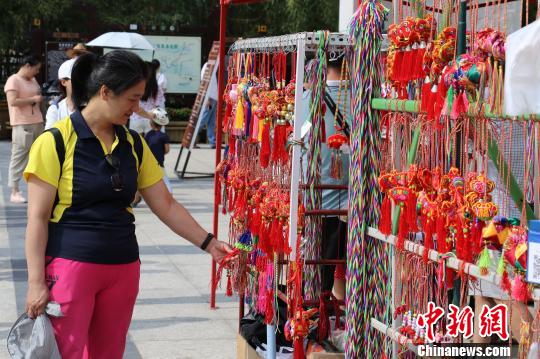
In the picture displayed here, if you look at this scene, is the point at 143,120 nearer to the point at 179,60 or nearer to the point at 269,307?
the point at 269,307

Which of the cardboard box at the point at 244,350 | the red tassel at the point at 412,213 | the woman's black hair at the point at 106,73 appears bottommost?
the cardboard box at the point at 244,350

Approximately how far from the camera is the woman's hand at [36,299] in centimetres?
366

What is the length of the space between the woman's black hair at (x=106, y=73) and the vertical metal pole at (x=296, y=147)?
2.71ft

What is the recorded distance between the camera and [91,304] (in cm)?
378

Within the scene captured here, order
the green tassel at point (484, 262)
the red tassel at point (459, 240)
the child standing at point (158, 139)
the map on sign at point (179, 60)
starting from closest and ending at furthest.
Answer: the green tassel at point (484, 262) → the red tassel at point (459, 240) → the child standing at point (158, 139) → the map on sign at point (179, 60)

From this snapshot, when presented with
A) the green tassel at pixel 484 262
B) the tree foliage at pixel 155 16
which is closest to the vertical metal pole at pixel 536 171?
the green tassel at pixel 484 262

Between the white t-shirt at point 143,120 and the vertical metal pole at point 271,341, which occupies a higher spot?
the white t-shirt at point 143,120

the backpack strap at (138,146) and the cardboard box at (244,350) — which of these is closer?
the backpack strap at (138,146)

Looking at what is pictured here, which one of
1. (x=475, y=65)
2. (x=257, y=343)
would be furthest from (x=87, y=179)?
(x=257, y=343)

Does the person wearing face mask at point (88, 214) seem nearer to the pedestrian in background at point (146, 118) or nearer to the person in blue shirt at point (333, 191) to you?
the person in blue shirt at point (333, 191)

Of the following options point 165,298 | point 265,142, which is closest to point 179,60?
point 165,298

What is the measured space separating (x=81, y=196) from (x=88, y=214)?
7 centimetres

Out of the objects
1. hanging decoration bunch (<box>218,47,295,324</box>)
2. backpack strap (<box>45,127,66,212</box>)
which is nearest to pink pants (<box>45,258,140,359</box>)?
backpack strap (<box>45,127,66,212</box>)

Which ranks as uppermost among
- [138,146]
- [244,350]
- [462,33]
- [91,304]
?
[462,33]
